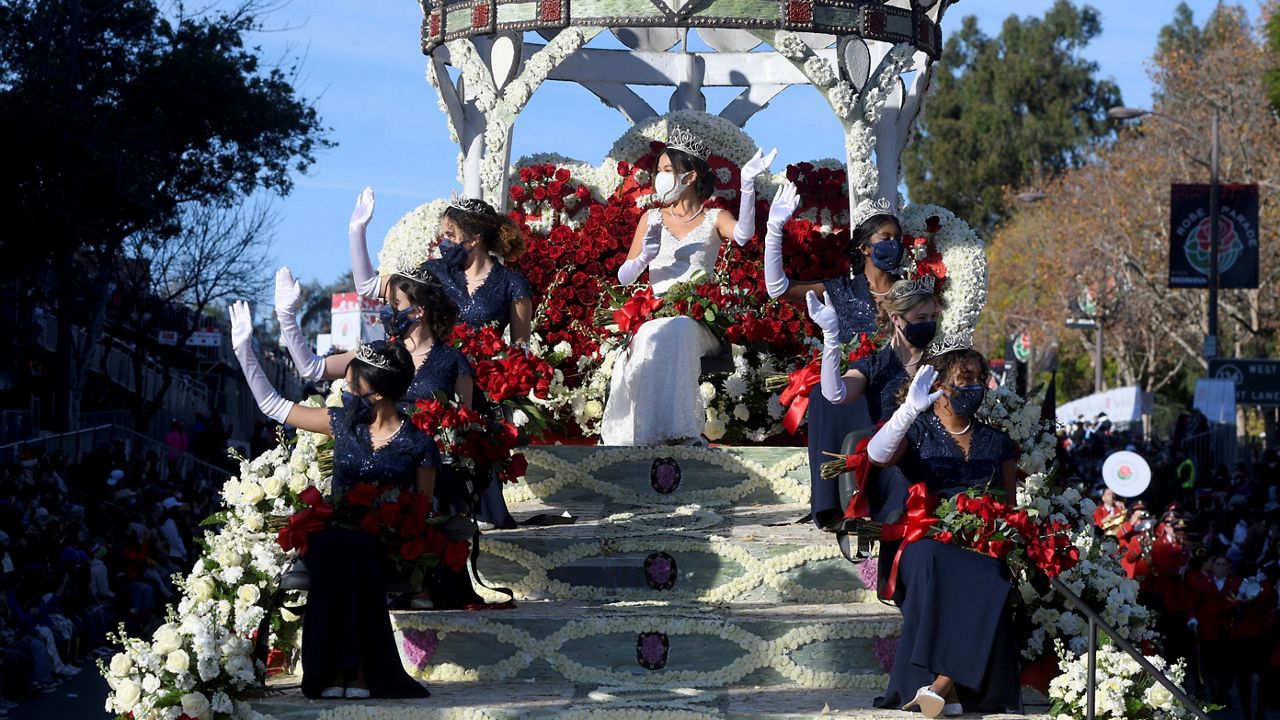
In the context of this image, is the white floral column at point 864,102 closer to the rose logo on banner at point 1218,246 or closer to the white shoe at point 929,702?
the white shoe at point 929,702

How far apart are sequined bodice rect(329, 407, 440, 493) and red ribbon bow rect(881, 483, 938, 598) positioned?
210 centimetres

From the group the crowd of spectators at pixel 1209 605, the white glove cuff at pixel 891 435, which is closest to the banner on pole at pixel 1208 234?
the crowd of spectators at pixel 1209 605

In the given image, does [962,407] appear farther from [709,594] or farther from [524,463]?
[524,463]

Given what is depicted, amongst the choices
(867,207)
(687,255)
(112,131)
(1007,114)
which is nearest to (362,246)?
(687,255)

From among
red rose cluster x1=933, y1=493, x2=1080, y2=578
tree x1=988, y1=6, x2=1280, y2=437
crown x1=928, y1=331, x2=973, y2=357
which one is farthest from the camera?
tree x1=988, y1=6, x2=1280, y2=437

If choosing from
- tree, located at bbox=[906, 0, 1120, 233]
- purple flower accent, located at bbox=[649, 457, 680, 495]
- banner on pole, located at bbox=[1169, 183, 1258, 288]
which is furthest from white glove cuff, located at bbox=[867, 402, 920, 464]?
tree, located at bbox=[906, 0, 1120, 233]

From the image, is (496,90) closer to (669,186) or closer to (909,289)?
(669,186)

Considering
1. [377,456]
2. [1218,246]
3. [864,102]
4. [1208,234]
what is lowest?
[377,456]

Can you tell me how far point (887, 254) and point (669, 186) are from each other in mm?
1927

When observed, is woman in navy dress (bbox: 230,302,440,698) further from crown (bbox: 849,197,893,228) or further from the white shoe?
crown (bbox: 849,197,893,228)

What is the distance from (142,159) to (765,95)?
12823mm

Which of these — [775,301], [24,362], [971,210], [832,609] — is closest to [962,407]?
[832,609]

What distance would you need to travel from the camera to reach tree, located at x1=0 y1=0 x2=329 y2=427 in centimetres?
2392

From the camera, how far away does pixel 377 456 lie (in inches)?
335
